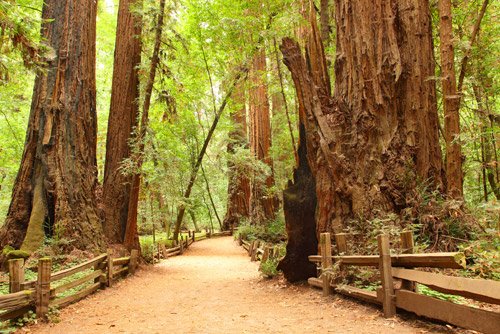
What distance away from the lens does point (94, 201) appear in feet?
36.9

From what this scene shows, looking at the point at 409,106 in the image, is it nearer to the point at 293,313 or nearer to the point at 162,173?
the point at 293,313

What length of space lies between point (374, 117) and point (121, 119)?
27.8 feet

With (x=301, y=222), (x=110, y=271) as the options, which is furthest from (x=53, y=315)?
(x=301, y=222)

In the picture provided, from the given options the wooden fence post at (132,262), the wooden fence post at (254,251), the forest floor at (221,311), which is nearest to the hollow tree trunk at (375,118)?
the forest floor at (221,311)

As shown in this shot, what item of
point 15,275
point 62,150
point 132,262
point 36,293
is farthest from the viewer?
point 132,262

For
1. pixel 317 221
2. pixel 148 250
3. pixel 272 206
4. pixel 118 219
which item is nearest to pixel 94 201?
pixel 118 219

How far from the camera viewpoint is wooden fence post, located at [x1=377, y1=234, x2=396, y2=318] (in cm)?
502

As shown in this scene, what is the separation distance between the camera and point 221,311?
6.92 metres

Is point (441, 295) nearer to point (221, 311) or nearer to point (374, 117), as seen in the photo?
point (221, 311)

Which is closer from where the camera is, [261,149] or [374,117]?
[374,117]

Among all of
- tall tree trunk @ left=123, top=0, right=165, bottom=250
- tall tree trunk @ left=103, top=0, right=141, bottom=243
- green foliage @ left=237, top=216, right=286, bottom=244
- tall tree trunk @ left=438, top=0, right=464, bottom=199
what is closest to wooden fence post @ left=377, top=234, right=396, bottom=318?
tall tree trunk @ left=438, top=0, right=464, bottom=199

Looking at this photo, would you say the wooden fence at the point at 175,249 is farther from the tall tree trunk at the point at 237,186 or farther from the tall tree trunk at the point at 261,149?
the tall tree trunk at the point at 261,149

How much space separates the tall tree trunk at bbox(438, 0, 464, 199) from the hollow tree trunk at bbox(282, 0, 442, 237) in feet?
0.87

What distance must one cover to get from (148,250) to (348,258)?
10.7 m
